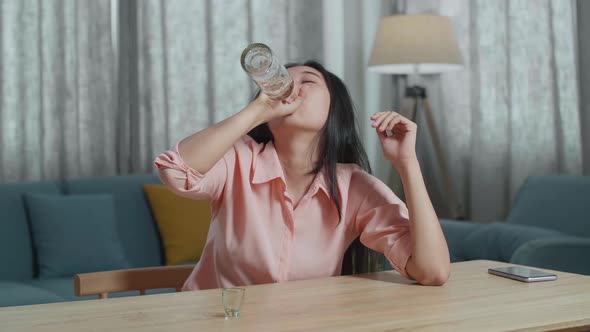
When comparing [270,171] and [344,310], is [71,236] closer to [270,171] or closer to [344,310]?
[270,171]

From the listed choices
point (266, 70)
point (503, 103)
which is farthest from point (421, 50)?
point (266, 70)

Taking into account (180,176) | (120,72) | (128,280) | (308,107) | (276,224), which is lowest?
(128,280)

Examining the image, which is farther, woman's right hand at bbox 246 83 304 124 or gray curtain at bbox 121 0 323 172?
gray curtain at bbox 121 0 323 172

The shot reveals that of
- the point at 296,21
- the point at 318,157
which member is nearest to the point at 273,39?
the point at 296,21

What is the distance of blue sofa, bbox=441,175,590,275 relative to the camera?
101 inches

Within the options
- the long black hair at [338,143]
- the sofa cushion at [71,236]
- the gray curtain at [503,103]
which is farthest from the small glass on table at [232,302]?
the gray curtain at [503,103]

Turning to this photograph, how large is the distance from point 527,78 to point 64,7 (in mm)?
2143

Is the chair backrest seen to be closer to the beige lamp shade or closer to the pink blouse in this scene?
the beige lamp shade

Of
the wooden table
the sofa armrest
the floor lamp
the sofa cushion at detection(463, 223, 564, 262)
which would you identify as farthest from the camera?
the floor lamp

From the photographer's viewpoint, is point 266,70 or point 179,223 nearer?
point 266,70

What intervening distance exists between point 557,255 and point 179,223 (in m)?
1.51

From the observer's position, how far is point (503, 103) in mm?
3850

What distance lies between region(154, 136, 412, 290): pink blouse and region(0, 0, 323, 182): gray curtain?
2.41 m

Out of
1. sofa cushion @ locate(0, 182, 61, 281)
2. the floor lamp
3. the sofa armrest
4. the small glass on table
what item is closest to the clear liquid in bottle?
the small glass on table
